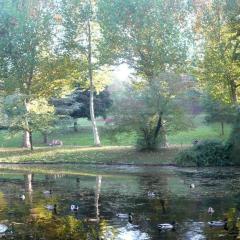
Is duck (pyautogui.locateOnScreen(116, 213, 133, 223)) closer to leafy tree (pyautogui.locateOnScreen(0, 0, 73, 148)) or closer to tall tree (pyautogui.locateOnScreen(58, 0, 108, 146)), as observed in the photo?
tall tree (pyautogui.locateOnScreen(58, 0, 108, 146))

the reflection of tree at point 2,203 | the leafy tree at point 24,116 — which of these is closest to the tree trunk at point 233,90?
the leafy tree at point 24,116

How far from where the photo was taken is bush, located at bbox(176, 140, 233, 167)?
146 ft

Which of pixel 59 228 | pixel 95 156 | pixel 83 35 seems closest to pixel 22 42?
pixel 83 35

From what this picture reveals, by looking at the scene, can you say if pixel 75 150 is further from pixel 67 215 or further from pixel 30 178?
pixel 67 215

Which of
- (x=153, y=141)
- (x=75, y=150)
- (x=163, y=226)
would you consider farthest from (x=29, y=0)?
(x=163, y=226)

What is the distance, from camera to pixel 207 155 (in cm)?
4491

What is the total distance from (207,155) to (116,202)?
19.1 meters

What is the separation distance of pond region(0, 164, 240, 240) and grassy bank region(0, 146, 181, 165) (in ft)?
12.3

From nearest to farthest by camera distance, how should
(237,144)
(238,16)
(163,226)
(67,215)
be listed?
1. (163,226)
2. (67,215)
3. (237,144)
4. (238,16)

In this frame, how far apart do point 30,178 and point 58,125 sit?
1089 inches

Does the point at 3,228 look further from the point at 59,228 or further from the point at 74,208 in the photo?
the point at 74,208

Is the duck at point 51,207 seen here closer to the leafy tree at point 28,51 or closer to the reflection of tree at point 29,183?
the reflection of tree at point 29,183

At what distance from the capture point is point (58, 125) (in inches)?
2628

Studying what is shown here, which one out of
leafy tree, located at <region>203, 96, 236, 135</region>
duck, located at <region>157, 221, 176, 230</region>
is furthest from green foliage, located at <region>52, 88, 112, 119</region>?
duck, located at <region>157, 221, 176, 230</region>
